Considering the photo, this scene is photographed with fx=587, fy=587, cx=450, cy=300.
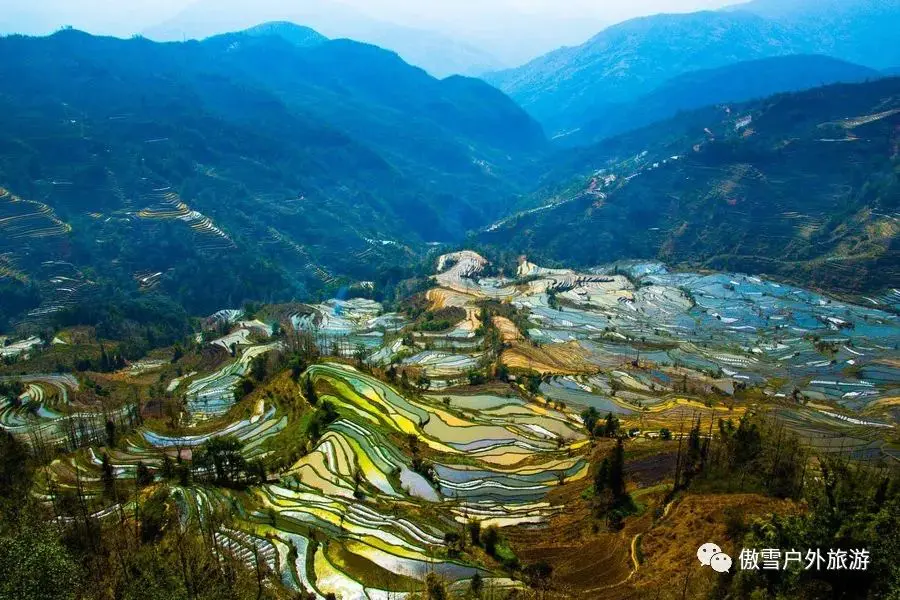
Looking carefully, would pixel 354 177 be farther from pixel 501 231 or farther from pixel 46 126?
pixel 46 126

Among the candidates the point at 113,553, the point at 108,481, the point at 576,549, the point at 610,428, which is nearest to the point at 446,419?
the point at 610,428

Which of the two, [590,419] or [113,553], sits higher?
[113,553]

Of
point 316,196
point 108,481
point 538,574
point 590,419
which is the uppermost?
point 316,196

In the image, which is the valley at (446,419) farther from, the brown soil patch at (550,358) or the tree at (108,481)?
the brown soil patch at (550,358)

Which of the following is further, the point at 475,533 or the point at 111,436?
the point at 111,436

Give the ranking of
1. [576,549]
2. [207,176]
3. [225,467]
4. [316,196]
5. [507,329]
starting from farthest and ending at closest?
[316,196] → [207,176] → [507,329] → [225,467] → [576,549]

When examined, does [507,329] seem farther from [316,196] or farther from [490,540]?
[316,196]
